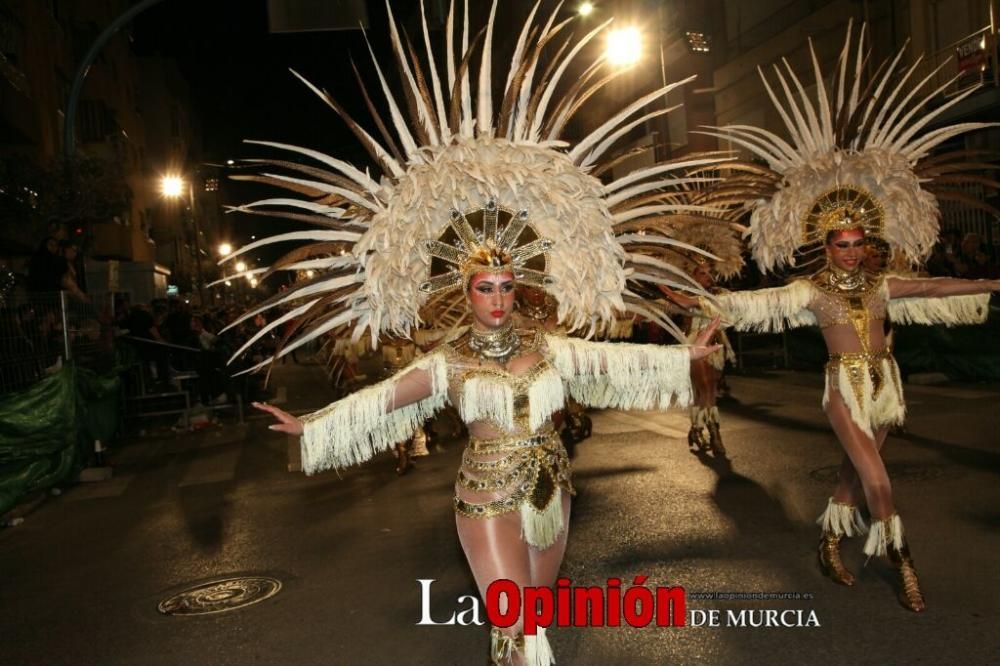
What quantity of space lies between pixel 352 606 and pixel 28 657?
6.53 feet

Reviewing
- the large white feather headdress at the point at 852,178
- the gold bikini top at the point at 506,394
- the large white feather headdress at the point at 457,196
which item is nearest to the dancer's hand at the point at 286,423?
the large white feather headdress at the point at 457,196

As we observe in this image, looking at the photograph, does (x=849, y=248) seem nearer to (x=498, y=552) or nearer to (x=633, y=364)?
(x=633, y=364)

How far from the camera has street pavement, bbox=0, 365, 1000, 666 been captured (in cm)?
475

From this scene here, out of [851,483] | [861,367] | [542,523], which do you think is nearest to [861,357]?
[861,367]

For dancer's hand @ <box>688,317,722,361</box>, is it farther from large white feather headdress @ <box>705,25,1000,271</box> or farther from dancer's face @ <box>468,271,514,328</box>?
large white feather headdress @ <box>705,25,1000,271</box>

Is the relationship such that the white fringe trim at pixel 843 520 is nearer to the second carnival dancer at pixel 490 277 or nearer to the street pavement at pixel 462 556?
the street pavement at pixel 462 556

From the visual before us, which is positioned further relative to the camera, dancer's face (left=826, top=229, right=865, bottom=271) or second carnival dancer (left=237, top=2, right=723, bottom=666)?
dancer's face (left=826, top=229, right=865, bottom=271)

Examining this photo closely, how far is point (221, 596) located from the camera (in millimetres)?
6016

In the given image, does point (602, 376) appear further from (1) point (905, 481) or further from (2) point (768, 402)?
(2) point (768, 402)

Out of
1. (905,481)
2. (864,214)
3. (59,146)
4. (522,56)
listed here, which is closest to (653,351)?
(522,56)

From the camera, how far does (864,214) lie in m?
5.59

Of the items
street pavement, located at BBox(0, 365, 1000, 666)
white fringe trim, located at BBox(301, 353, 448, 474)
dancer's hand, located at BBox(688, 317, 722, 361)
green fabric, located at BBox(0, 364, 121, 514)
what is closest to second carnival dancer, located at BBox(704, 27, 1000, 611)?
street pavement, located at BBox(0, 365, 1000, 666)

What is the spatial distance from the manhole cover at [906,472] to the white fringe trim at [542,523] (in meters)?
4.60

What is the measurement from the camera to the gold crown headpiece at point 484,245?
12.4 ft
